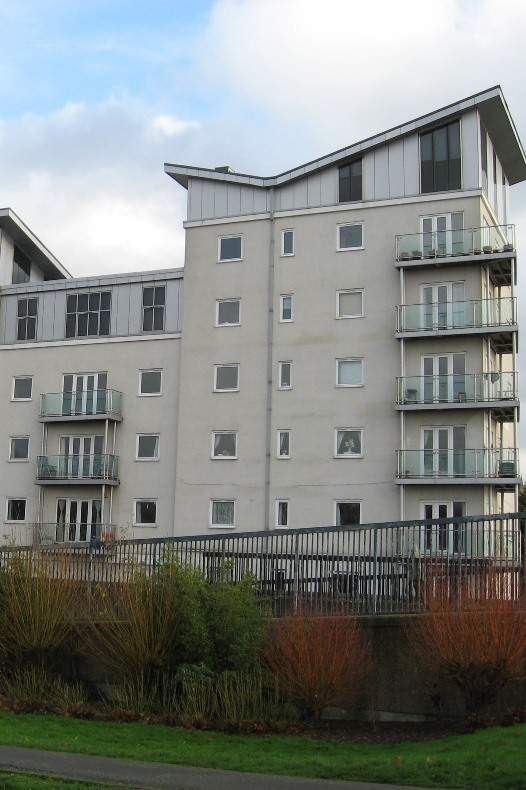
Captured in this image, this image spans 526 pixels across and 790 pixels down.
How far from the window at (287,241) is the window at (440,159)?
230 inches

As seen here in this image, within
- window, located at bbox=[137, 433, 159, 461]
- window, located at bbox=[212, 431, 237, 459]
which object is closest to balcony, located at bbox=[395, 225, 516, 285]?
window, located at bbox=[212, 431, 237, 459]

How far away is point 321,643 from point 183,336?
2596cm

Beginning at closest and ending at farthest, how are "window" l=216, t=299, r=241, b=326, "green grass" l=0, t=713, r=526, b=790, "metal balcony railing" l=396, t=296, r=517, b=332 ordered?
"green grass" l=0, t=713, r=526, b=790, "metal balcony railing" l=396, t=296, r=517, b=332, "window" l=216, t=299, r=241, b=326

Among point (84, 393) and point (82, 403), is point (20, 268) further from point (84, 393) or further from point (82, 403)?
point (82, 403)

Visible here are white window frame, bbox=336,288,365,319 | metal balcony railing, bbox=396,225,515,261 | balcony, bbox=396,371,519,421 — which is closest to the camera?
balcony, bbox=396,371,519,421

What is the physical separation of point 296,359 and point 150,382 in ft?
22.9

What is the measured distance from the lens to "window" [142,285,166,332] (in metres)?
43.8

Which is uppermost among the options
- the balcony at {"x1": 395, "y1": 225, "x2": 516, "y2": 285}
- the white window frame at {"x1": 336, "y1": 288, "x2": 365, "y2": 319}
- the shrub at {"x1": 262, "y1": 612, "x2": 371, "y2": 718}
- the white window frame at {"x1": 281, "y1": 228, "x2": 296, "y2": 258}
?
the white window frame at {"x1": 281, "y1": 228, "x2": 296, "y2": 258}

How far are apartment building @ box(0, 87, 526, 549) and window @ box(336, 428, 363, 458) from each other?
80mm

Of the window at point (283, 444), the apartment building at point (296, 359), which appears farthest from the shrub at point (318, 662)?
the window at point (283, 444)

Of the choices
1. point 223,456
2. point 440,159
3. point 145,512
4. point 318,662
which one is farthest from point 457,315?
point 318,662

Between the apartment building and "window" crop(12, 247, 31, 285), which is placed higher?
"window" crop(12, 247, 31, 285)

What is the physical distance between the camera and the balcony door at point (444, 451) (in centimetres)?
3688

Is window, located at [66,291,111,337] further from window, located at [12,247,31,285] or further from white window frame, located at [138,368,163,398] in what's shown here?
window, located at [12,247,31,285]
